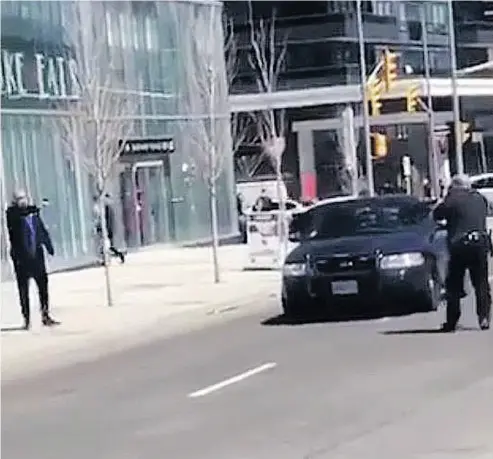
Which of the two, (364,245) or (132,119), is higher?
(132,119)

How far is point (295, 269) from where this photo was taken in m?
20.1

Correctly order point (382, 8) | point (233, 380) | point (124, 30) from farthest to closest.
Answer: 1. point (382, 8)
2. point (124, 30)
3. point (233, 380)

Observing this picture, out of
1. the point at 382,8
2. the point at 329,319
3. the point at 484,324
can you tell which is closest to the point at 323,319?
the point at 329,319

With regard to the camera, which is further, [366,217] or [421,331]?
[366,217]

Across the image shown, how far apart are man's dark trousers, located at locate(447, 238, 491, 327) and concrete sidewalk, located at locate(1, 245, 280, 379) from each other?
13.6 ft

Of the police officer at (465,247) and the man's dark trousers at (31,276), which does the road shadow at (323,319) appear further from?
the man's dark trousers at (31,276)

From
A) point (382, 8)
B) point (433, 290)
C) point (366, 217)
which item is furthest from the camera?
point (382, 8)

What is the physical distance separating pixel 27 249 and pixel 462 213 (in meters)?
6.59

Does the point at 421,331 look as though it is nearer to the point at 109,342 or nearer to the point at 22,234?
the point at 109,342

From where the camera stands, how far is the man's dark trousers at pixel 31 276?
70.8ft

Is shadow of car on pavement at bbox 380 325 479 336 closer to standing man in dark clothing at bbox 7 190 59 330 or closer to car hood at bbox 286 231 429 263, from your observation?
car hood at bbox 286 231 429 263

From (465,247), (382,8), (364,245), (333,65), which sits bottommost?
(364,245)

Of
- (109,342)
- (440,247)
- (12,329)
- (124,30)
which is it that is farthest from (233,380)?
(124,30)

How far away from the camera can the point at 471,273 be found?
17.7m
